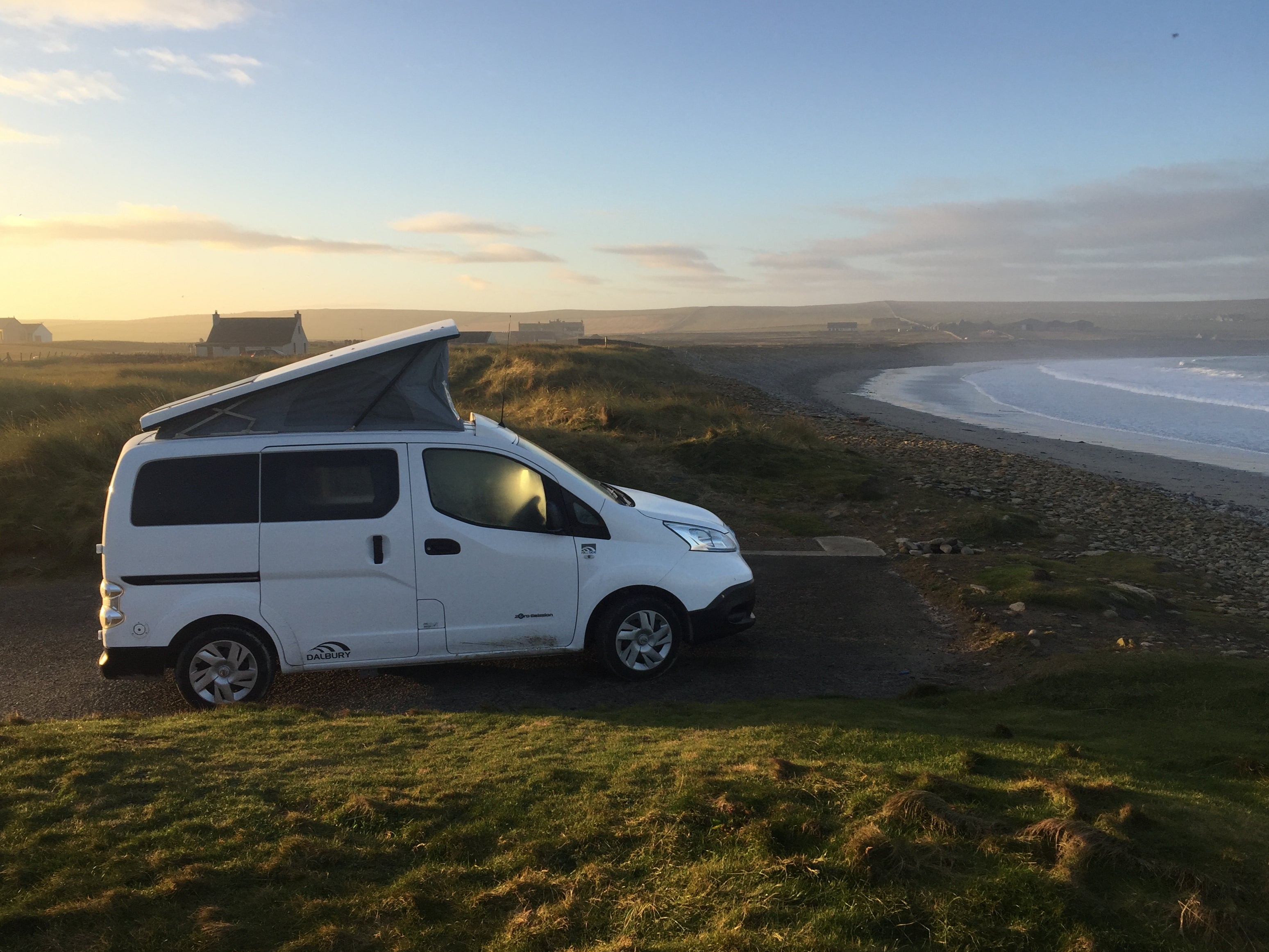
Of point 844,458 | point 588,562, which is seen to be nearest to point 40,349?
point 844,458

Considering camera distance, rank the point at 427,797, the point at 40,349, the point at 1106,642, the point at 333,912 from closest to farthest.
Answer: the point at 333,912 → the point at 427,797 → the point at 1106,642 → the point at 40,349

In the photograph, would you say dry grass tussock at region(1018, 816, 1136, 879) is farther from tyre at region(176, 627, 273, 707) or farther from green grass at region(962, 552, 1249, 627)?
green grass at region(962, 552, 1249, 627)

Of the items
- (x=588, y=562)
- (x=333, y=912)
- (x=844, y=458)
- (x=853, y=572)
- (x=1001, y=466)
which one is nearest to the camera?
(x=333, y=912)

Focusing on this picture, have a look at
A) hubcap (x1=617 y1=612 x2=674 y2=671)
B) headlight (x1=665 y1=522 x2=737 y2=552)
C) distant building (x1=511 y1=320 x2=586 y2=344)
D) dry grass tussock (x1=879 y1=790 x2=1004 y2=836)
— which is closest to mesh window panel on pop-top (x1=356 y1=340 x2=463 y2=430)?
headlight (x1=665 y1=522 x2=737 y2=552)

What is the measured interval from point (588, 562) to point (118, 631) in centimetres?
321

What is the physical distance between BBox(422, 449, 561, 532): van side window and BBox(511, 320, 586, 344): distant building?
105406mm

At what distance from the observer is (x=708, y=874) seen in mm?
3117

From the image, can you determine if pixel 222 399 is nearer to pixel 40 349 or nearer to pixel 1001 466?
pixel 1001 466

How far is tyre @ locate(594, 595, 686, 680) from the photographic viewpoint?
680 centimetres

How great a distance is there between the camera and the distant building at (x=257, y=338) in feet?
266

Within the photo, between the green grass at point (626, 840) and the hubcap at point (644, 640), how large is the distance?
63.3 inches

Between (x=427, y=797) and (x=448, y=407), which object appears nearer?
(x=427, y=797)

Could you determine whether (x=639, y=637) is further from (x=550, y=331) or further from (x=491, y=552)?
(x=550, y=331)

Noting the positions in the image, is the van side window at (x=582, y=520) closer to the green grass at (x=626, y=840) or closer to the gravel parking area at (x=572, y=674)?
the gravel parking area at (x=572, y=674)
